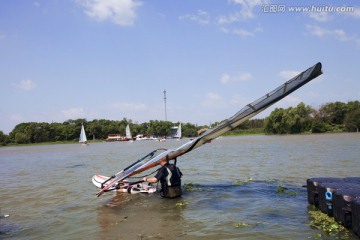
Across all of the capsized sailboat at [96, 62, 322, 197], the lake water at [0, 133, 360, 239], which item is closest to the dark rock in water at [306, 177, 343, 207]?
the lake water at [0, 133, 360, 239]

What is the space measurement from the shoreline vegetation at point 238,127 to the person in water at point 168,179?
9980 cm

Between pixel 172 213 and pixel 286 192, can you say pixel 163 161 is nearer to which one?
pixel 172 213

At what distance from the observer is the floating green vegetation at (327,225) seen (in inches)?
306

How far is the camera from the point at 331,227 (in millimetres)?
8148

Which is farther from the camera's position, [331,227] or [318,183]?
[318,183]

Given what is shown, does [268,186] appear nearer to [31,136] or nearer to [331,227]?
[331,227]

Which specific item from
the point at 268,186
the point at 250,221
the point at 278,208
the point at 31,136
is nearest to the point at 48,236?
the point at 250,221

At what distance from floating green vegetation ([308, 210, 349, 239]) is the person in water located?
190 inches

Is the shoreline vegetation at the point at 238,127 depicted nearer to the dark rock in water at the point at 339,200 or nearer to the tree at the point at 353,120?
the tree at the point at 353,120

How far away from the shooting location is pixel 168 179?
41.2ft

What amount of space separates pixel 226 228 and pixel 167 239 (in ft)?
5.74

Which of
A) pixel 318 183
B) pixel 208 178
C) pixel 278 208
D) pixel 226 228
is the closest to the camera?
pixel 226 228

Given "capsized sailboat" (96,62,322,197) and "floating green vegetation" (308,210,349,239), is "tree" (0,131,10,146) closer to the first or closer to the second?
"capsized sailboat" (96,62,322,197)

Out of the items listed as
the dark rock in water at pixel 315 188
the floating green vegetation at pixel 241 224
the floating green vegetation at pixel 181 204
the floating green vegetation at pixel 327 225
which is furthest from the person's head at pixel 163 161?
the floating green vegetation at pixel 327 225
